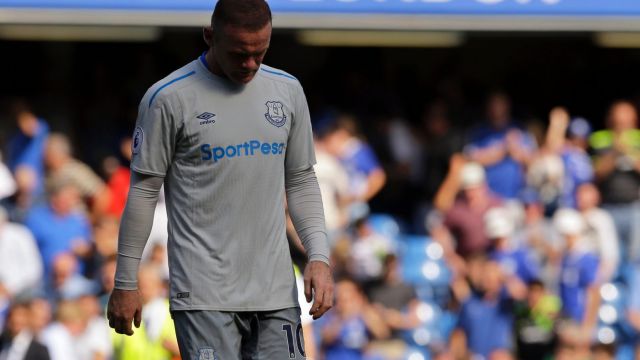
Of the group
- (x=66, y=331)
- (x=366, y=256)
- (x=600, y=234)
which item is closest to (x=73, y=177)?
(x=66, y=331)

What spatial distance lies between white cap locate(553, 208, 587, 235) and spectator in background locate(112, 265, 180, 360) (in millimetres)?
3636

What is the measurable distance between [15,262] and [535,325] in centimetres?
446

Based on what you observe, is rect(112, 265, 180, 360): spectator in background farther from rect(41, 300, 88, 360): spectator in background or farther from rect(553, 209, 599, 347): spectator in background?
rect(553, 209, 599, 347): spectator in background

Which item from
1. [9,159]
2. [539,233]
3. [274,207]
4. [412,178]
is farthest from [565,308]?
[274,207]

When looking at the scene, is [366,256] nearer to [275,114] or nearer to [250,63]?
[275,114]

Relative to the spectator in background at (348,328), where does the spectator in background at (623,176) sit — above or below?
above

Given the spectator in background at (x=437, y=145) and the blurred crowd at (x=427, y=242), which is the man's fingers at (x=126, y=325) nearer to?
the blurred crowd at (x=427, y=242)

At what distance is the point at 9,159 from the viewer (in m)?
11.8

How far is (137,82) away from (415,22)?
2787 mm

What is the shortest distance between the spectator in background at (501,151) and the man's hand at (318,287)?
7.34 meters

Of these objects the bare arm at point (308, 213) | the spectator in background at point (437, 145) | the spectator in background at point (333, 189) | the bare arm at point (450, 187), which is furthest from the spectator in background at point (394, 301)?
the bare arm at point (308, 213)

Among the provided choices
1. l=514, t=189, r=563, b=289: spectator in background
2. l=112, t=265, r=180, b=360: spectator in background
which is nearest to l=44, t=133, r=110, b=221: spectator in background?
l=112, t=265, r=180, b=360: spectator in background

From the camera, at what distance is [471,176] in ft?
38.7

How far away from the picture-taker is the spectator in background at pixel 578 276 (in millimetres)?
11695
